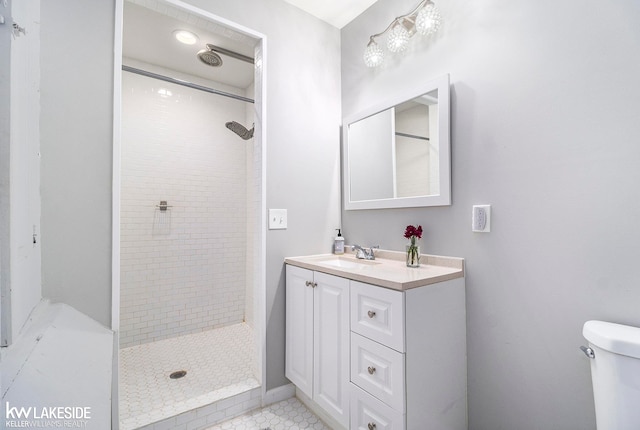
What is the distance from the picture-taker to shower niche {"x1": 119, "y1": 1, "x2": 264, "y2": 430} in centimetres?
207

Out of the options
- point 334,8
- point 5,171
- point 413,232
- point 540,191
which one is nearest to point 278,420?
point 413,232

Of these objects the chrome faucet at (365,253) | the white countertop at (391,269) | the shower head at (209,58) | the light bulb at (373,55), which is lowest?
the white countertop at (391,269)

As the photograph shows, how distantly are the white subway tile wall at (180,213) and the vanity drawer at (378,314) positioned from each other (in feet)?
6.51

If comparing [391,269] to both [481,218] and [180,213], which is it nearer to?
[481,218]

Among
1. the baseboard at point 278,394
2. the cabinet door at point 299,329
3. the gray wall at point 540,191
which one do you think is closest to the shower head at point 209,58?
the gray wall at point 540,191

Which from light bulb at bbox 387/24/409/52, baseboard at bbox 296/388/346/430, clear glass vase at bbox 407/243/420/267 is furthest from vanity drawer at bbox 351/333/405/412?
light bulb at bbox 387/24/409/52

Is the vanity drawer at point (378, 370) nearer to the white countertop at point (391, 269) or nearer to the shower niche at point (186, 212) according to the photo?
the white countertop at point (391, 269)

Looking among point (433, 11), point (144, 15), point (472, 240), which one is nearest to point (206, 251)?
point (144, 15)

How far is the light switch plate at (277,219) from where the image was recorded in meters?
1.80

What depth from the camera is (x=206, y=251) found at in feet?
9.27

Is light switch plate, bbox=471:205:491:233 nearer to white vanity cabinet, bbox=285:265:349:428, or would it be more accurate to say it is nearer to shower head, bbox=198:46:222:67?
white vanity cabinet, bbox=285:265:349:428

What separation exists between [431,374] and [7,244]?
1.50 meters

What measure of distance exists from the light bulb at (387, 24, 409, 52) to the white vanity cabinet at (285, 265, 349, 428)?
4.61 ft

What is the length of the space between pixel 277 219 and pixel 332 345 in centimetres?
82
